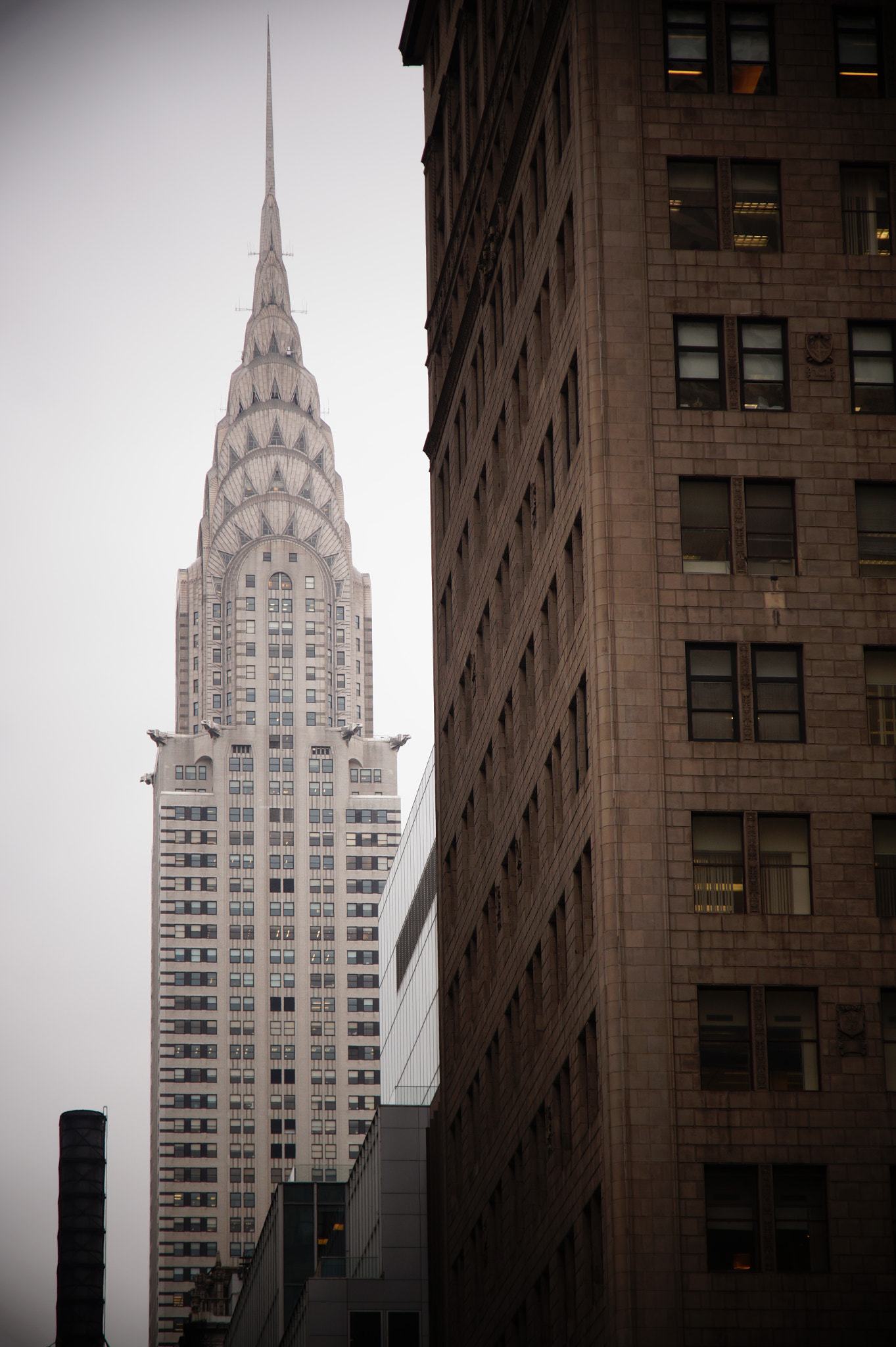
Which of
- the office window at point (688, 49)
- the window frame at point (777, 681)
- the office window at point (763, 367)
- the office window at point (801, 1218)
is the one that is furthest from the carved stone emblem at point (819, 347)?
Answer: the office window at point (801, 1218)

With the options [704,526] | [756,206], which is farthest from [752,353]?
[704,526]

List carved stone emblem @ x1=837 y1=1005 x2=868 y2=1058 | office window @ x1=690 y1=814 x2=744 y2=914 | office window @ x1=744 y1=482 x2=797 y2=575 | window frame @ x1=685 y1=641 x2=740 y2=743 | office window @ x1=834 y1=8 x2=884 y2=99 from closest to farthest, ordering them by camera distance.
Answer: carved stone emblem @ x1=837 y1=1005 x2=868 y2=1058
office window @ x1=690 y1=814 x2=744 y2=914
window frame @ x1=685 y1=641 x2=740 y2=743
office window @ x1=744 y1=482 x2=797 y2=575
office window @ x1=834 y1=8 x2=884 y2=99

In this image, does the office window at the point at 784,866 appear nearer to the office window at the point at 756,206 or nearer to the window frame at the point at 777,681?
the window frame at the point at 777,681

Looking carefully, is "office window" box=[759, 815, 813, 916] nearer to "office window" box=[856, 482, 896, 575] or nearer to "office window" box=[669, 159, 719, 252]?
"office window" box=[856, 482, 896, 575]

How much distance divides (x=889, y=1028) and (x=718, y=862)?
5.70 m

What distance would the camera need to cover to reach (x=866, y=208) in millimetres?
61125

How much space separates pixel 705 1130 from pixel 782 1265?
3.51m

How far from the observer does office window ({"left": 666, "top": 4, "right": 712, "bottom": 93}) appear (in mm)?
61375

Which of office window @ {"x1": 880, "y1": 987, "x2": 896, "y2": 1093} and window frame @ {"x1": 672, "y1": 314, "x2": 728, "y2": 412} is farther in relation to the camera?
window frame @ {"x1": 672, "y1": 314, "x2": 728, "y2": 412}

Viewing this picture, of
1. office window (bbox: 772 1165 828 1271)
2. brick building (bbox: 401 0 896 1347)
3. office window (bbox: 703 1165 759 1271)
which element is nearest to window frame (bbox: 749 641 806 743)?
brick building (bbox: 401 0 896 1347)

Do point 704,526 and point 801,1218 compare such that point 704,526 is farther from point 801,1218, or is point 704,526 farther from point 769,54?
point 801,1218

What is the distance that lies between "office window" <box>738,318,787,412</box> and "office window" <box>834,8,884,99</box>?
751cm

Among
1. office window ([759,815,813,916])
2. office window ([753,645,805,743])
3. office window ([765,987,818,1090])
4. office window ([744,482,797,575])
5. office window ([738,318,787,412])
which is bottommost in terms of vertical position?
office window ([765,987,818,1090])

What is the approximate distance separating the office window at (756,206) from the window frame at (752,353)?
1.99m
